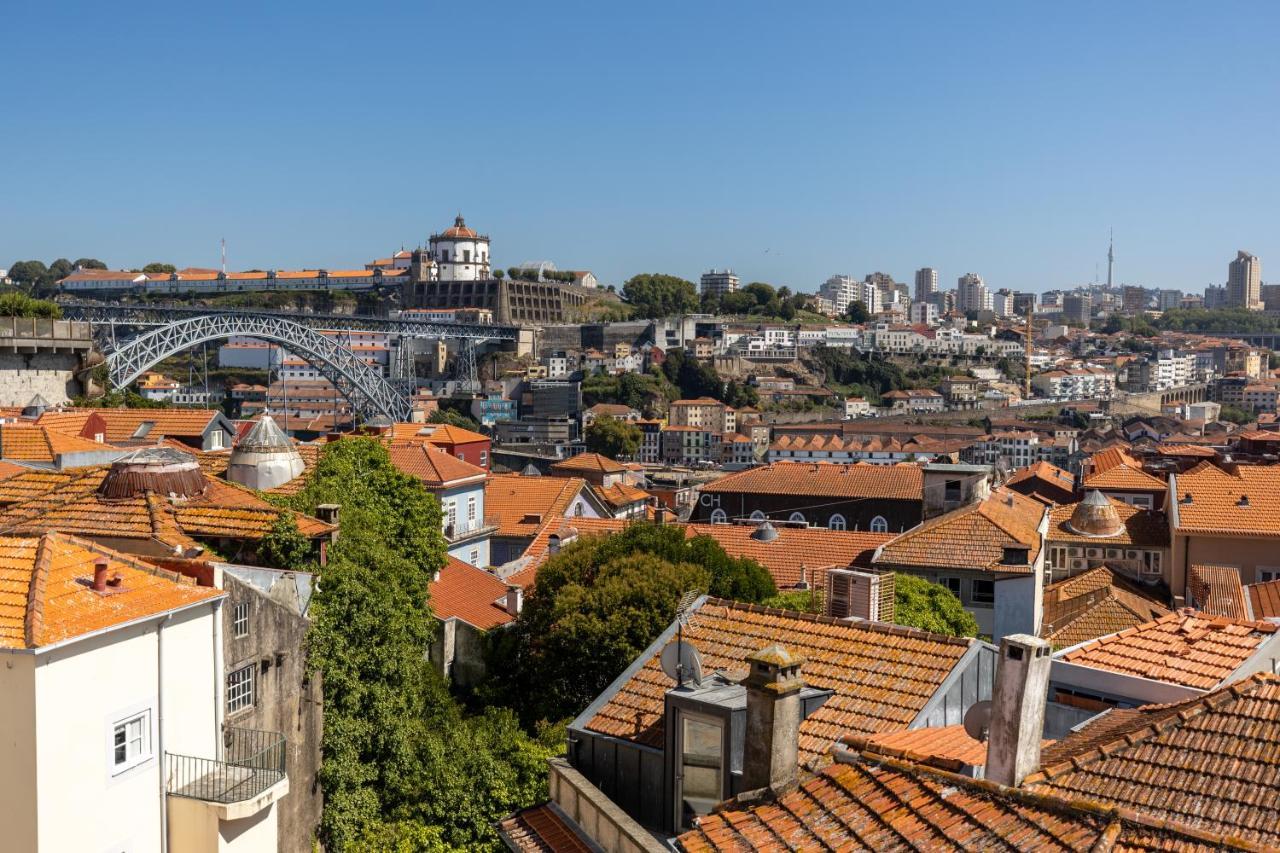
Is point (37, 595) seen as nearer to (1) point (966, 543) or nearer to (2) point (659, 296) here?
(1) point (966, 543)

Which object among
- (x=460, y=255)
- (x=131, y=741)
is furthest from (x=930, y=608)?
(x=460, y=255)

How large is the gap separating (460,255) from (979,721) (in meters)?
138

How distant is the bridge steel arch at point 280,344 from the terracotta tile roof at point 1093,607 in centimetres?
5066

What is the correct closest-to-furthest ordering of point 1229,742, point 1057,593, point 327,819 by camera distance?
point 1229,742, point 327,819, point 1057,593

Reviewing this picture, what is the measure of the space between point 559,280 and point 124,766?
14895 centimetres

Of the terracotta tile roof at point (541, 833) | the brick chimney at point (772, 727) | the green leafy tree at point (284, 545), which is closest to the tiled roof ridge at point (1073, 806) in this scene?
the brick chimney at point (772, 727)

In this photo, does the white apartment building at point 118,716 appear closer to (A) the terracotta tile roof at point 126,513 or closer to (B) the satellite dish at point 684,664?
(A) the terracotta tile roof at point 126,513

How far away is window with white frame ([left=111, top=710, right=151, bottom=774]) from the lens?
8094mm

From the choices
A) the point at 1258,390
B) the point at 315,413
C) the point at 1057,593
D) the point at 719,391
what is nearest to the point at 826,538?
the point at 1057,593

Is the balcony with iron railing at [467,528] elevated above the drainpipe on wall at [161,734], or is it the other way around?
the drainpipe on wall at [161,734]

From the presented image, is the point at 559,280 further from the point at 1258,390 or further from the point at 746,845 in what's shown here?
the point at 746,845

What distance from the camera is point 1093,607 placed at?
17.5m

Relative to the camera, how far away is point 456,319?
425ft

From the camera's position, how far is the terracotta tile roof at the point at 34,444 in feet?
45.7
